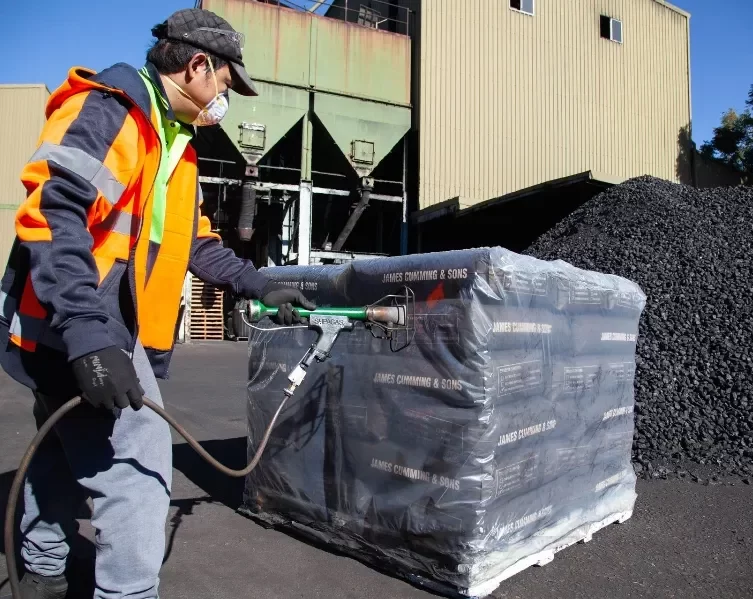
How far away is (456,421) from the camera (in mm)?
2850

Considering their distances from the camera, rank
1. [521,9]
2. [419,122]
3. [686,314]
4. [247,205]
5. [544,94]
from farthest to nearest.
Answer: [544,94] < [521,9] < [419,122] < [247,205] < [686,314]

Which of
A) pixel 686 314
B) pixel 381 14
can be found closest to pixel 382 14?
pixel 381 14

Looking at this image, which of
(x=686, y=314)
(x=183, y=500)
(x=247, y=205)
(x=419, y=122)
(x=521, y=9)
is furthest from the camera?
(x=521, y=9)

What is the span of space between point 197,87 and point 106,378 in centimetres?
117

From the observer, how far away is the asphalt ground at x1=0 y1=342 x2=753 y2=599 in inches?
118

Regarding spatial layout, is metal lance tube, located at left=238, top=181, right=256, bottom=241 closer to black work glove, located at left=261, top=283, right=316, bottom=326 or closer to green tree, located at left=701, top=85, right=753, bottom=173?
black work glove, located at left=261, top=283, right=316, bottom=326

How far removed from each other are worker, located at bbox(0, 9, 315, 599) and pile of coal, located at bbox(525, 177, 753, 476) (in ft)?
13.3

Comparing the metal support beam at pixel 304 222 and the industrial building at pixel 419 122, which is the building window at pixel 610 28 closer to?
the industrial building at pixel 419 122

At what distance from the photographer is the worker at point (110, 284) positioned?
175 centimetres

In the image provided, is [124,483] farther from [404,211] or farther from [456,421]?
[404,211]

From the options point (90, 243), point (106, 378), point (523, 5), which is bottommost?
point (106, 378)

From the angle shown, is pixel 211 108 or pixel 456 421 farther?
pixel 456 421

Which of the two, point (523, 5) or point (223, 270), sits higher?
point (523, 5)

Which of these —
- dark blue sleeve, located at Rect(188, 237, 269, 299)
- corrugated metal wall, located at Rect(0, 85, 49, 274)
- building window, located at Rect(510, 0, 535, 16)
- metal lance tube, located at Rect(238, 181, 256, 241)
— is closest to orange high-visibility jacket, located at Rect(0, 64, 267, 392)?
dark blue sleeve, located at Rect(188, 237, 269, 299)
